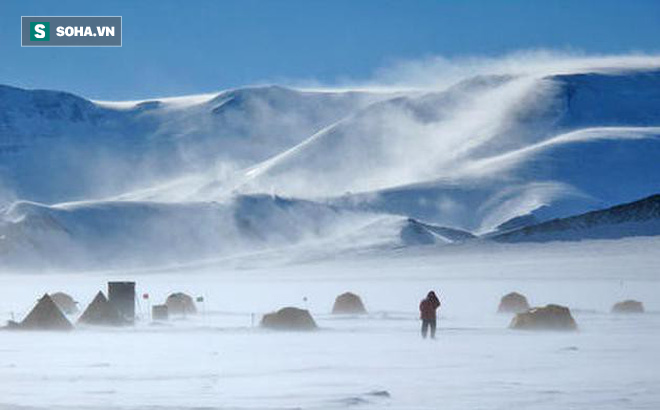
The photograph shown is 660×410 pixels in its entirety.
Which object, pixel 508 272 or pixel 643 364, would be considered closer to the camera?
pixel 643 364

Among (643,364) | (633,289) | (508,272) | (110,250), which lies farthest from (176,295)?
(110,250)

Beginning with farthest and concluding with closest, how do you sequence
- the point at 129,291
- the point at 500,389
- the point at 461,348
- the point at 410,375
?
1. the point at 129,291
2. the point at 461,348
3. the point at 410,375
4. the point at 500,389

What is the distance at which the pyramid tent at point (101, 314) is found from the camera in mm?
39219

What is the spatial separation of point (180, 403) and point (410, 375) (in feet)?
15.9

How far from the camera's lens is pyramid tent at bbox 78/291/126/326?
3922cm

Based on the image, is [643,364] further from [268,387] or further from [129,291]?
[129,291]

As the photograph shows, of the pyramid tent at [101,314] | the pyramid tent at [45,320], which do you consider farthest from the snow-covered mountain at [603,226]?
the pyramid tent at [45,320]

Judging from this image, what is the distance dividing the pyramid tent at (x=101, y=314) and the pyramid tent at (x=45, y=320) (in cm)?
271

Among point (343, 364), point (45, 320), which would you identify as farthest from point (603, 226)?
point (343, 364)

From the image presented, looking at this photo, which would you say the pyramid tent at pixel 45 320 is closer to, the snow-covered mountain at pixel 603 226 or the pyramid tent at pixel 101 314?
the pyramid tent at pixel 101 314

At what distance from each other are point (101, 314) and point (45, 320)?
127 inches

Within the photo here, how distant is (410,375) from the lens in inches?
850

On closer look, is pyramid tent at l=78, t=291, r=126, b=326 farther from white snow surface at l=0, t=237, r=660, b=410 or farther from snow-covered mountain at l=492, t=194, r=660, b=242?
snow-covered mountain at l=492, t=194, r=660, b=242

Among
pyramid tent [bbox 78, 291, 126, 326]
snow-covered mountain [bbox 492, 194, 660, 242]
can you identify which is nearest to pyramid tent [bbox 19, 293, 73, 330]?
pyramid tent [bbox 78, 291, 126, 326]
